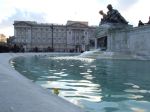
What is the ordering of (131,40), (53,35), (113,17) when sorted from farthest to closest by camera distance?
(53,35), (113,17), (131,40)

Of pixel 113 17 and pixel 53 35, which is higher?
pixel 53 35

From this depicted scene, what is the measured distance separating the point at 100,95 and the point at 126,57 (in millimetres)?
36968

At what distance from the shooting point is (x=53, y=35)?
165875mm

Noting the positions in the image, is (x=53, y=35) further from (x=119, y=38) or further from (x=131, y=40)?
(x=131, y=40)

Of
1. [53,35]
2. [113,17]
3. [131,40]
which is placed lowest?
[131,40]

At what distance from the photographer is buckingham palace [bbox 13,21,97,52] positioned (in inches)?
6422

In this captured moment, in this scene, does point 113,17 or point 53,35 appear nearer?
point 113,17

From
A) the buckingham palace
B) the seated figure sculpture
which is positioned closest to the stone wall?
the seated figure sculpture

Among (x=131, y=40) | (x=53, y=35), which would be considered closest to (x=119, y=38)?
(x=131, y=40)

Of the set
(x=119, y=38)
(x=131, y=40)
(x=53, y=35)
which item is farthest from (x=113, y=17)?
(x=53, y=35)

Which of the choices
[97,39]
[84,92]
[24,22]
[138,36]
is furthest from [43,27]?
[84,92]

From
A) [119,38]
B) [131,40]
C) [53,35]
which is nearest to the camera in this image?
[131,40]

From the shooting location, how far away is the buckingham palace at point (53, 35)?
16312 centimetres

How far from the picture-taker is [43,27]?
16625 cm
